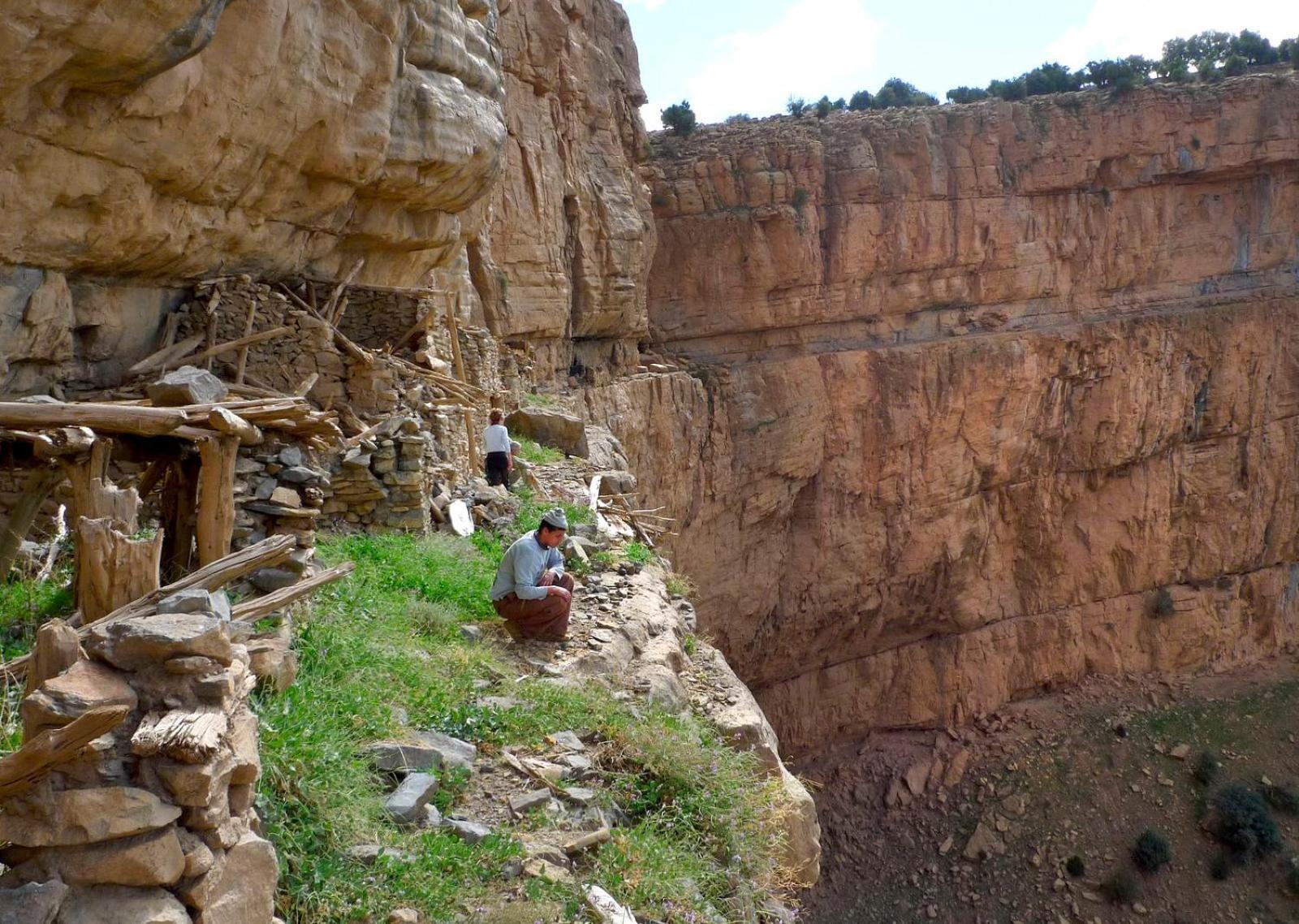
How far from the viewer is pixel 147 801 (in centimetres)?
264

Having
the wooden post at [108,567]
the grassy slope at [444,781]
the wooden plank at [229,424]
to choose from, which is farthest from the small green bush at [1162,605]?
the wooden post at [108,567]

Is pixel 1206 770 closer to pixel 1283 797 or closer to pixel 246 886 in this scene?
pixel 1283 797

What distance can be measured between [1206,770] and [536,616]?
20.3 metres

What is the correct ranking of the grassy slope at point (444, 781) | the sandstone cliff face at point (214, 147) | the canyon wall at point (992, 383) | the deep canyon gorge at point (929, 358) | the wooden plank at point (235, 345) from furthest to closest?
the canyon wall at point (992, 383)
the deep canyon gorge at point (929, 358)
the wooden plank at point (235, 345)
the sandstone cliff face at point (214, 147)
the grassy slope at point (444, 781)

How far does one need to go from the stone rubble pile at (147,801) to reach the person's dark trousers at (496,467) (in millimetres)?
7426

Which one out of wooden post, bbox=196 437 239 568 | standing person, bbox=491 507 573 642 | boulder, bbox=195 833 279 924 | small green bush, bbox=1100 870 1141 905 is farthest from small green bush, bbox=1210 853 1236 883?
boulder, bbox=195 833 279 924

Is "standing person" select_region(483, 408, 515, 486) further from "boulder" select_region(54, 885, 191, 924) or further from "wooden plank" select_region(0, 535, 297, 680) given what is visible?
"boulder" select_region(54, 885, 191, 924)

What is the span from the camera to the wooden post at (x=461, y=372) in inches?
429

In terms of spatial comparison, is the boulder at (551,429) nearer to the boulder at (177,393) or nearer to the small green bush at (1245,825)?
the boulder at (177,393)

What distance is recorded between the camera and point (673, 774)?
4758 millimetres

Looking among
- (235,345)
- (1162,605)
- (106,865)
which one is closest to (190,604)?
(106,865)

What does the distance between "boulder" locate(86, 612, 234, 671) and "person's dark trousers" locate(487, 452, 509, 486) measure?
7498mm

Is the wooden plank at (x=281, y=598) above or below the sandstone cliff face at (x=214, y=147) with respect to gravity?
below

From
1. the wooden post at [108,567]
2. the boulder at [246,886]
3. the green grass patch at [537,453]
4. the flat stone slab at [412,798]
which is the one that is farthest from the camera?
the green grass patch at [537,453]
